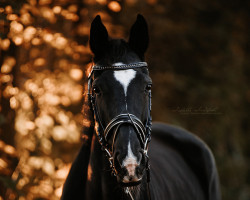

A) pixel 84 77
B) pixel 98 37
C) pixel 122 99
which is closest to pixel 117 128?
pixel 122 99

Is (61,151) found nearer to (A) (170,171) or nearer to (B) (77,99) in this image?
(B) (77,99)

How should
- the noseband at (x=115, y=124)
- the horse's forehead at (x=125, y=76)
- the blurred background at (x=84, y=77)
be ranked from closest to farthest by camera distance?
the noseband at (x=115, y=124) → the horse's forehead at (x=125, y=76) → the blurred background at (x=84, y=77)

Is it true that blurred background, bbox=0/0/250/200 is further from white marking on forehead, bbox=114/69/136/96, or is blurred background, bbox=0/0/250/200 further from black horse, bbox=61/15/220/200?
white marking on forehead, bbox=114/69/136/96

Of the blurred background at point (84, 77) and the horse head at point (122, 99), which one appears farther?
the blurred background at point (84, 77)

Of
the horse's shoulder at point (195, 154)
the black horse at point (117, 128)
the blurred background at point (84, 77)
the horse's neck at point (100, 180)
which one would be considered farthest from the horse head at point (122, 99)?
the horse's shoulder at point (195, 154)

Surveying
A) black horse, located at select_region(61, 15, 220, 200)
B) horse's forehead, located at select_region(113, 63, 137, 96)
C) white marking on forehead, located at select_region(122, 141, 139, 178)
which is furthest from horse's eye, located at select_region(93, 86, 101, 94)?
white marking on forehead, located at select_region(122, 141, 139, 178)

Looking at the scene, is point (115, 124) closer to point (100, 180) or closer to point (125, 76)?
point (125, 76)

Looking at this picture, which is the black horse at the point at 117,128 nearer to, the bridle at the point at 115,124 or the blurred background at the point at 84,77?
the bridle at the point at 115,124

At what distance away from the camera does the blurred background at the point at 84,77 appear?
4059mm

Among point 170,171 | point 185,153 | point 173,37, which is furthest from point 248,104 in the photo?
point 170,171

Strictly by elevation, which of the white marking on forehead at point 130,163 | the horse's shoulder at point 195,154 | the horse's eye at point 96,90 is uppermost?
the horse's eye at point 96,90

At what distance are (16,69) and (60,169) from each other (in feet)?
5.58

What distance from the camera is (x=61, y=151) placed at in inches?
226

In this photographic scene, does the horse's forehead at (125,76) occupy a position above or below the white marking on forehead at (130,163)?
above
